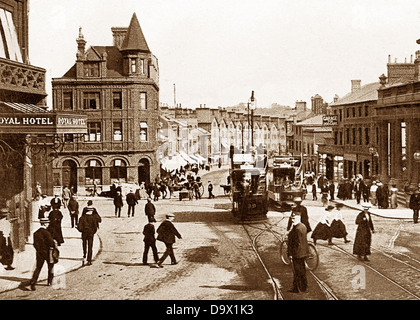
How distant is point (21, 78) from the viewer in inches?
526

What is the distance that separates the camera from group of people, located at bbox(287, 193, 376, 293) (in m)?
10.5

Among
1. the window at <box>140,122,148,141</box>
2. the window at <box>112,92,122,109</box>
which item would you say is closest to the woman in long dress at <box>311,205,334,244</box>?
the window at <box>140,122,148,141</box>

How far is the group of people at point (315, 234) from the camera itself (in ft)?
34.5

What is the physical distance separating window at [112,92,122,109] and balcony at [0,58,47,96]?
2.65 m

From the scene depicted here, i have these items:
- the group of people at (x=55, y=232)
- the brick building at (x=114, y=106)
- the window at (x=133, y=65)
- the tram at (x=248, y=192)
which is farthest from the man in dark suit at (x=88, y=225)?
the tram at (x=248, y=192)

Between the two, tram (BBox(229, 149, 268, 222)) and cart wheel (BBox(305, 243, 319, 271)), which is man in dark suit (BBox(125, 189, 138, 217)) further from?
cart wheel (BBox(305, 243, 319, 271))

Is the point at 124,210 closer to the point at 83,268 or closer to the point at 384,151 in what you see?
the point at 83,268

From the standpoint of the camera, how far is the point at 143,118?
59.4ft

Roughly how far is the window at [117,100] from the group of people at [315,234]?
6.55m

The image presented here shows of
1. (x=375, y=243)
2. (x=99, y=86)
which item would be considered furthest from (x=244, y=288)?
(x=99, y=86)

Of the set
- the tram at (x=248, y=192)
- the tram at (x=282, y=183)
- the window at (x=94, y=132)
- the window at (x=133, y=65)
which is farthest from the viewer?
the tram at (x=282, y=183)

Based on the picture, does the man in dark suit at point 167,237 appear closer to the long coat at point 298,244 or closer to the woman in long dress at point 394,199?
the long coat at point 298,244
